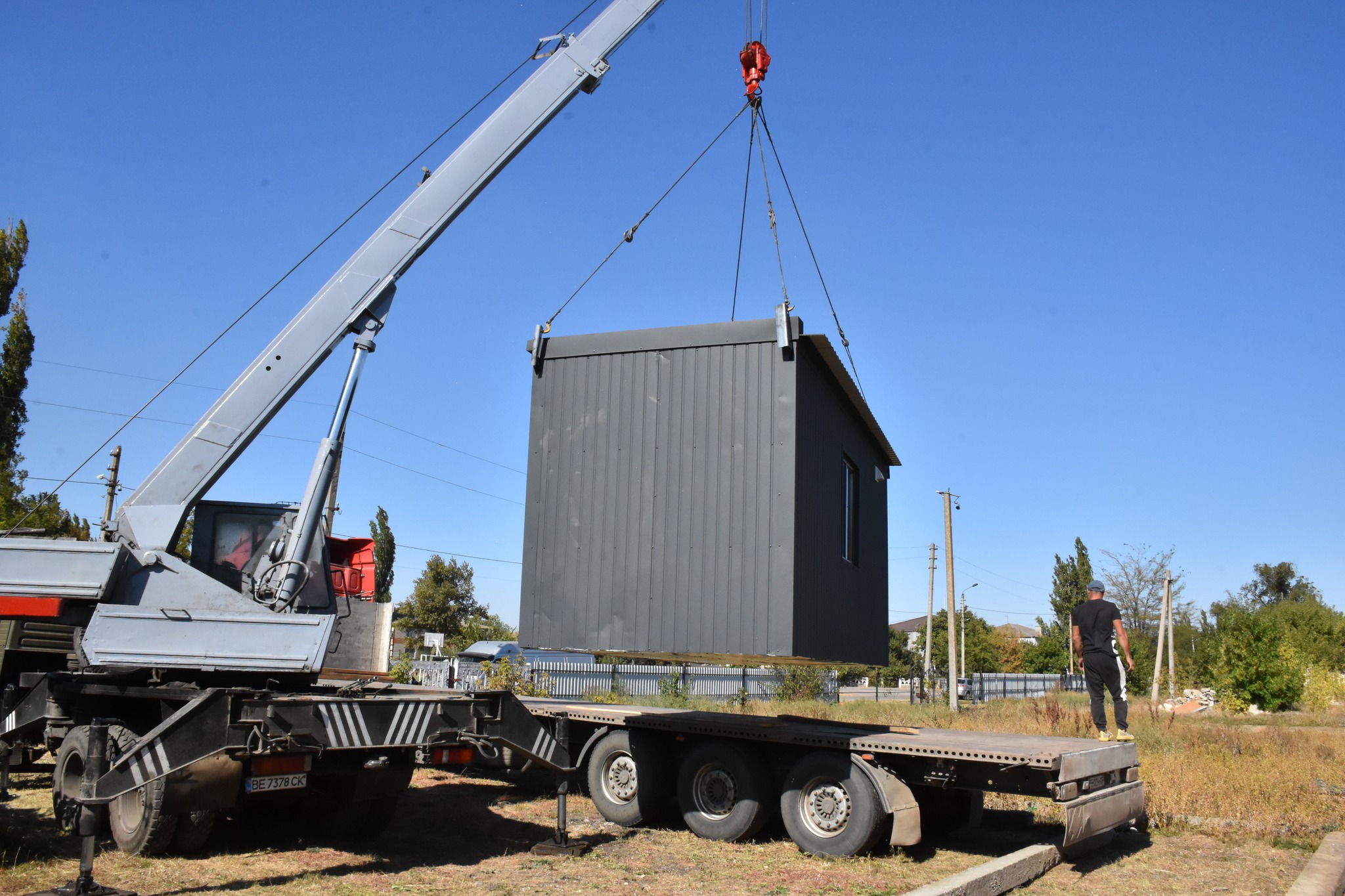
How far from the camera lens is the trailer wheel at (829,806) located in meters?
7.73

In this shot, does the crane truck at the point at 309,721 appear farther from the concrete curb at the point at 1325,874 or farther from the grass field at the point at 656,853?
the concrete curb at the point at 1325,874

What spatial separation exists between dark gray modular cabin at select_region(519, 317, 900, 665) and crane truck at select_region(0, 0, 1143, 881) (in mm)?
1034

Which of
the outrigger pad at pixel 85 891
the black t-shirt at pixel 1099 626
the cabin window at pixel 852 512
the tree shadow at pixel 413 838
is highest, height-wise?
the cabin window at pixel 852 512

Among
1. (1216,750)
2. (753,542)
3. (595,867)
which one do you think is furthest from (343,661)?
(1216,750)

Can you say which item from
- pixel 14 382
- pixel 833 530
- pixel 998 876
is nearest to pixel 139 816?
pixel 998 876

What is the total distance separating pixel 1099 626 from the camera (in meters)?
9.83

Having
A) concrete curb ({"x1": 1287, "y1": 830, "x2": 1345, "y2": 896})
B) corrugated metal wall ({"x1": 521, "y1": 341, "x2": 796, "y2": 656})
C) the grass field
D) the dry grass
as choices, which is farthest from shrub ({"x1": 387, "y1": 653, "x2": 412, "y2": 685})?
concrete curb ({"x1": 1287, "y1": 830, "x2": 1345, "y2": 896})

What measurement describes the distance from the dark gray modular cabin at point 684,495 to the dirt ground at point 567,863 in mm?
1731

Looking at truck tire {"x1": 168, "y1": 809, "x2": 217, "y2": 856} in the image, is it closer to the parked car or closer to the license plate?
the license plate

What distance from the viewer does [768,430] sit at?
8.09 metres

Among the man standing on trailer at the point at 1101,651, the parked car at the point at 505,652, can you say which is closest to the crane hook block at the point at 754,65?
the man standing on trailer at the point at 1101,651

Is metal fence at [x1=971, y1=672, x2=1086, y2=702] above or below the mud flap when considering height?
below

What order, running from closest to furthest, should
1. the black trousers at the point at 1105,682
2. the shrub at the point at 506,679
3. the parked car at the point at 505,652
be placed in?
the black trousers at the point at 1105,682
the shrub at the point at 506,679
the parked car at the point at 505,652

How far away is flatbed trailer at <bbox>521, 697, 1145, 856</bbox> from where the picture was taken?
7.53 m
